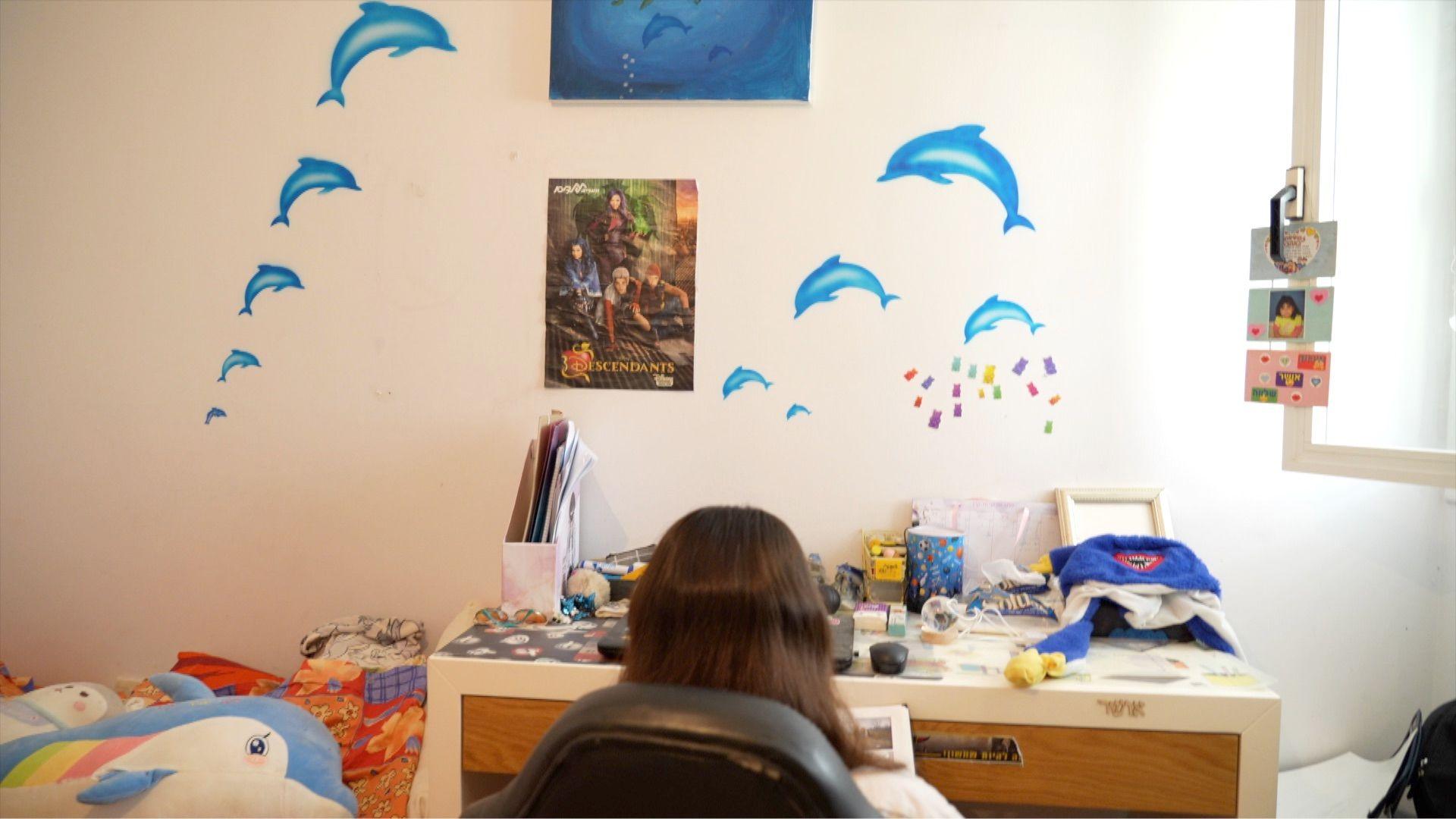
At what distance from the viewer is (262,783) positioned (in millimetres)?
1647

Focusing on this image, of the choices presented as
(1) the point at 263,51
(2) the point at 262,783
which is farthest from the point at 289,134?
(2) the point at 262,783

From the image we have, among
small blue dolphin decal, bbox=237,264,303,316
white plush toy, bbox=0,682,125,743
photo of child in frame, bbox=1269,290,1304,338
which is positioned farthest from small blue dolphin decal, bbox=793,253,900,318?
white plush toy, bbox=0,682,125,743

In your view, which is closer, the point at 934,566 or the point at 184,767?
the point at 184,767

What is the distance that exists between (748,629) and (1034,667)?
2.29 ft

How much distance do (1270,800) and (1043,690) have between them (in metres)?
0.36

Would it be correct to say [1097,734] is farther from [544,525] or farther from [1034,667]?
[544,525]

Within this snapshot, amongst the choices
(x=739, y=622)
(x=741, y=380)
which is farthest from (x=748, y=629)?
(x=741, y=380)

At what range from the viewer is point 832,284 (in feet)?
6.82

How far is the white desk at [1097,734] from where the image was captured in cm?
144

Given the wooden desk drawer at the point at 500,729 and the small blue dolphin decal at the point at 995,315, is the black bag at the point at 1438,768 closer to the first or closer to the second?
the small blue dolphin decal at the point at 995,315

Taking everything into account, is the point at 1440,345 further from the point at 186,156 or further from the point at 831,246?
the point at 186,156

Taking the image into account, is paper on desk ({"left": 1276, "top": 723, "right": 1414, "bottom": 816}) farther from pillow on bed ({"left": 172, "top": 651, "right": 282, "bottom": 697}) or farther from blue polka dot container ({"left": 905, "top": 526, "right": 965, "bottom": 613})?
pillow on bed ({"left": 172, "top": 651, "right": 282, "bottom": 697})

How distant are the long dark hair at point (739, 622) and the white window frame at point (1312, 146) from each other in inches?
44.2

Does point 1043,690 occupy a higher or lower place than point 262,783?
higher
